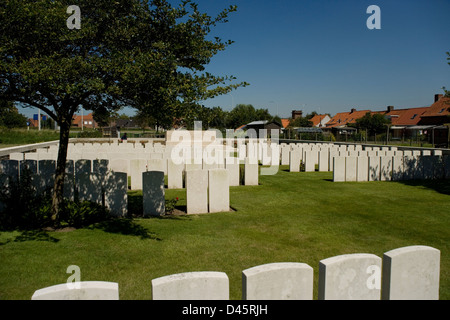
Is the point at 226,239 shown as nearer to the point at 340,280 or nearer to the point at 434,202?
the point at 340,280

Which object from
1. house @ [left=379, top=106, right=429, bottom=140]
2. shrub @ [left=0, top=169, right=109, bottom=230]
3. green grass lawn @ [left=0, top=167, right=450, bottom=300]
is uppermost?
house @ [left=379, top=106, right=429, bottom=140]

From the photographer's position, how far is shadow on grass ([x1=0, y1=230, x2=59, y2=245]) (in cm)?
600

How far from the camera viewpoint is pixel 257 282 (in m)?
2.53

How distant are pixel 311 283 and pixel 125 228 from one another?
5.07 metres

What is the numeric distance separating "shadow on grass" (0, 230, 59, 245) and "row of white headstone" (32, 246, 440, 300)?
443cm

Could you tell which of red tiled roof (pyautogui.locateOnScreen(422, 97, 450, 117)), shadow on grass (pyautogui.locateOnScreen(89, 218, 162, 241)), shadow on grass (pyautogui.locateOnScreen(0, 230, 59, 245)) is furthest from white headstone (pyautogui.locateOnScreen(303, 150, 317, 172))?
red tiled roof (pyautogui.locateOnScreen(422, 97, 450, 117))

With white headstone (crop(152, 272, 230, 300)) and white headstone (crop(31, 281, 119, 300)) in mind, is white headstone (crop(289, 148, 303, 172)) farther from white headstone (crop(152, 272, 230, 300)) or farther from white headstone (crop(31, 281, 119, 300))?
white headstone (crop(31, 281, 119, 300))

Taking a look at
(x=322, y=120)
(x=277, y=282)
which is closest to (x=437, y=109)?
(x=322, y=120)

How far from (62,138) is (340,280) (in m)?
6.02

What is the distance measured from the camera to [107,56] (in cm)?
630

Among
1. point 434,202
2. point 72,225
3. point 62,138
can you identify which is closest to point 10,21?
point 62,138

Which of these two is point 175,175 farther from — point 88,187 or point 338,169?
point 338,169

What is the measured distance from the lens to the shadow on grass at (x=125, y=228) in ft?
21.2

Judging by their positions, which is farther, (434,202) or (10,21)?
(434,202)
